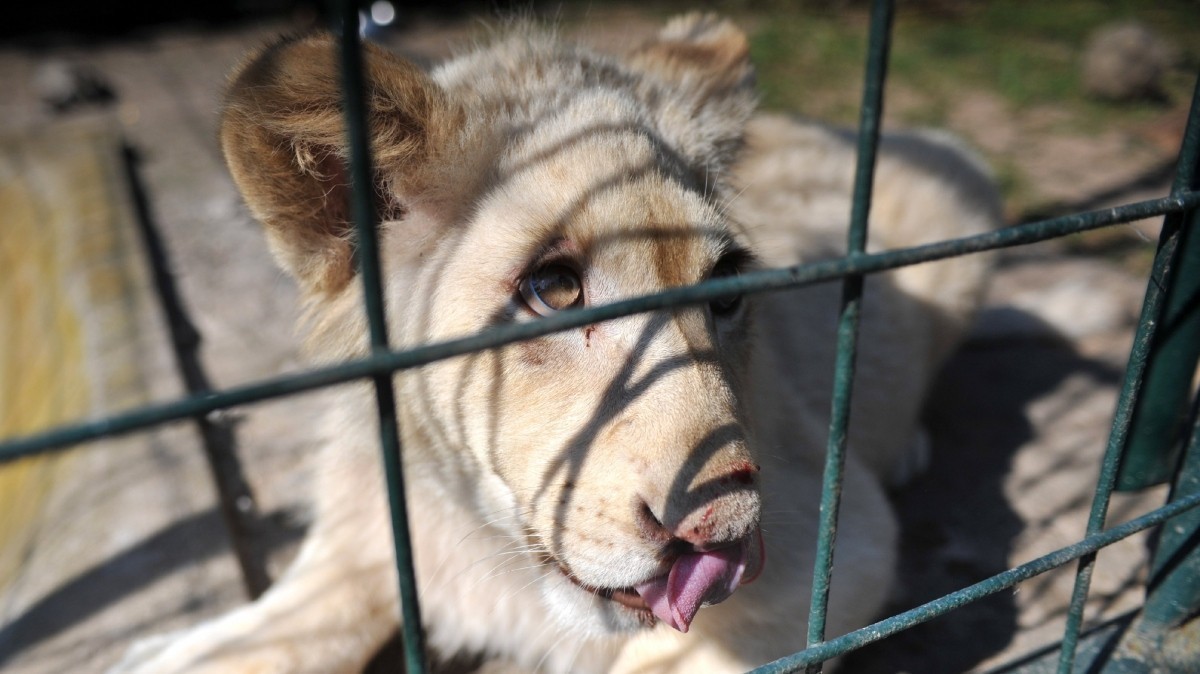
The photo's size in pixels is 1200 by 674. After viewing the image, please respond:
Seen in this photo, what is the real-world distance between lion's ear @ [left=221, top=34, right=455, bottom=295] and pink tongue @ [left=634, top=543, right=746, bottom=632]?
0.90m

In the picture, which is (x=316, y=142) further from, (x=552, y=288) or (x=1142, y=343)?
(x=1142, y=343)

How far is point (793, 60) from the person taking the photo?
7.98 metres

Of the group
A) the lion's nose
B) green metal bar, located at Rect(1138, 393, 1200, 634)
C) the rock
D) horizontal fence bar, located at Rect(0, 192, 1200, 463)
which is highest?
the rock

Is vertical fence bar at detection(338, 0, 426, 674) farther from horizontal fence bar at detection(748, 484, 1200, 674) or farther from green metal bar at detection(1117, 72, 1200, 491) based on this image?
green metal bar at detection(1117, 72, 1200, 491)

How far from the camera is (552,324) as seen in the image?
1.10 metres

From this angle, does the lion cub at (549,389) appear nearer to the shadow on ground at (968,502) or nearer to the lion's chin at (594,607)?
the lion's chin at (594,607)

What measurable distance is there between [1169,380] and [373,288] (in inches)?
69.2

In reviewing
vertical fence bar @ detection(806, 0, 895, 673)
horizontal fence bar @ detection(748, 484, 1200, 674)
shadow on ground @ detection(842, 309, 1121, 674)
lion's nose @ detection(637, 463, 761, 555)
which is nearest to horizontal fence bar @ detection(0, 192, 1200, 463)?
vertical fence bar @ detection(806, 0, 895, 673)

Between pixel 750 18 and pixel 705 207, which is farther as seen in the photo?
pixel 750 18

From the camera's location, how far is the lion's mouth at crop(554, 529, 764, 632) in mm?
1437

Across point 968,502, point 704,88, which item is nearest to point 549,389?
point 704,88

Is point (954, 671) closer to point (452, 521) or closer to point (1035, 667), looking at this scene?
point (1035, 667)

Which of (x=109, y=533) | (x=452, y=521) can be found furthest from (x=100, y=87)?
(x=452, y=521)

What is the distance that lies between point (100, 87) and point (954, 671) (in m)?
7.41
